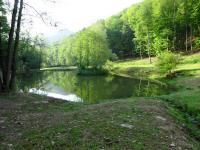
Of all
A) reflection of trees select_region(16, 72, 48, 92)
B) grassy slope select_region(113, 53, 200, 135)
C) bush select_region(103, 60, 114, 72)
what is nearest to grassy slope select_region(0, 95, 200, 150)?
grassy slope select_region(113, 53, 200, 135)

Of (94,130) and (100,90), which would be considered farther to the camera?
(100,90)

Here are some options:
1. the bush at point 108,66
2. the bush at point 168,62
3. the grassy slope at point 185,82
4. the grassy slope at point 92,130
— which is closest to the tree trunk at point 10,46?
the grassy slope at point 92,130

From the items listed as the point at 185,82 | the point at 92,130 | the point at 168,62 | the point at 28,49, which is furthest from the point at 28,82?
the point at 92,130

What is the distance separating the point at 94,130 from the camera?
9.29m

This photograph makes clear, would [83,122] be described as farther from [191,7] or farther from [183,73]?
[191,7]

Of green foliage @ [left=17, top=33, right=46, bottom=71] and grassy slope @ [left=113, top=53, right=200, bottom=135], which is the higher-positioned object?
→ green foliage @ [left=17, top=33, right=46, bottom=71]

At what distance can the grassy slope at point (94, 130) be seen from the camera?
27.2 feet

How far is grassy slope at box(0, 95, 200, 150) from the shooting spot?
830 centimetres

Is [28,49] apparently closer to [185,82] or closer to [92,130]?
[185,82]

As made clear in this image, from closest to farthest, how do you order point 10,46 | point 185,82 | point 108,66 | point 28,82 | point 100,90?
point 10,46
point 185,82
point 100,90
point 28,82
point 108,66

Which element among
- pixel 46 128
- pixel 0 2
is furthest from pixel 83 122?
pixel 0 2

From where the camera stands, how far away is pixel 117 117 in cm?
1116

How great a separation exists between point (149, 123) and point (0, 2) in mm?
12879

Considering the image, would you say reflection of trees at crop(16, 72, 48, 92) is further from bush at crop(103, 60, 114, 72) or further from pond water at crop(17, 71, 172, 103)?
bush at crop(103, 60, 114, 72)
